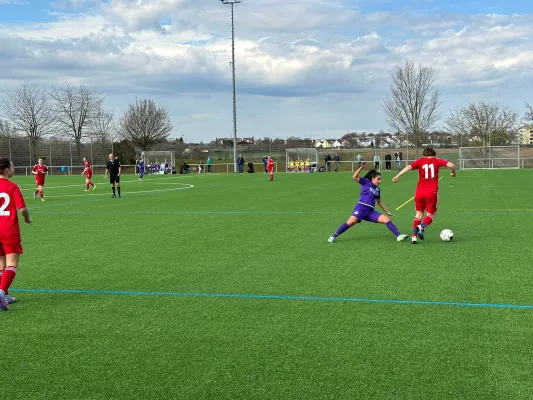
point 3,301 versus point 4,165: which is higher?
point 4,165

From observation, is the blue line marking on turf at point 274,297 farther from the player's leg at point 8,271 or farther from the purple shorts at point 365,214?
the purple shorts at point 365,214

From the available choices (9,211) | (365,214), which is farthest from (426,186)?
(9,211)

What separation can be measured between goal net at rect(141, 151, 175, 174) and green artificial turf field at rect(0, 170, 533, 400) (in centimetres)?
4725

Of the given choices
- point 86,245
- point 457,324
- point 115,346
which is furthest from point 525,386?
point 86,245

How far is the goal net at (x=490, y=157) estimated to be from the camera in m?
54.9

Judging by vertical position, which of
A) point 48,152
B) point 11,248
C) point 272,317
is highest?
point 48,152

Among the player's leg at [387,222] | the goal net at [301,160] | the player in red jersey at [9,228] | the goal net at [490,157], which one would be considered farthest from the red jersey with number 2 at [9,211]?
the goal net at [490,157]

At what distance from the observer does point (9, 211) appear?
6.78 m

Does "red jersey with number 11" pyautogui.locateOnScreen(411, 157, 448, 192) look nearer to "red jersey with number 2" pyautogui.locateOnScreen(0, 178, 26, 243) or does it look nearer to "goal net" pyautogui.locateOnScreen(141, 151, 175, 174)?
"red jersey with number 2" pyautogui.locateOnScreen(0, 178, 26, 243)

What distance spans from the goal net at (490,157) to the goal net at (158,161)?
28326 millimetres

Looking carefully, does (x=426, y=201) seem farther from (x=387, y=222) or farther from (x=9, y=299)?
Answer: (x=9, y=299)

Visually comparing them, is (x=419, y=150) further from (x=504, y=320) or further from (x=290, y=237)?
(x=504, y=320)

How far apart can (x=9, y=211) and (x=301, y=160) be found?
55367 millimetres

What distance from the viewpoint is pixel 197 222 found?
48.9 ft
